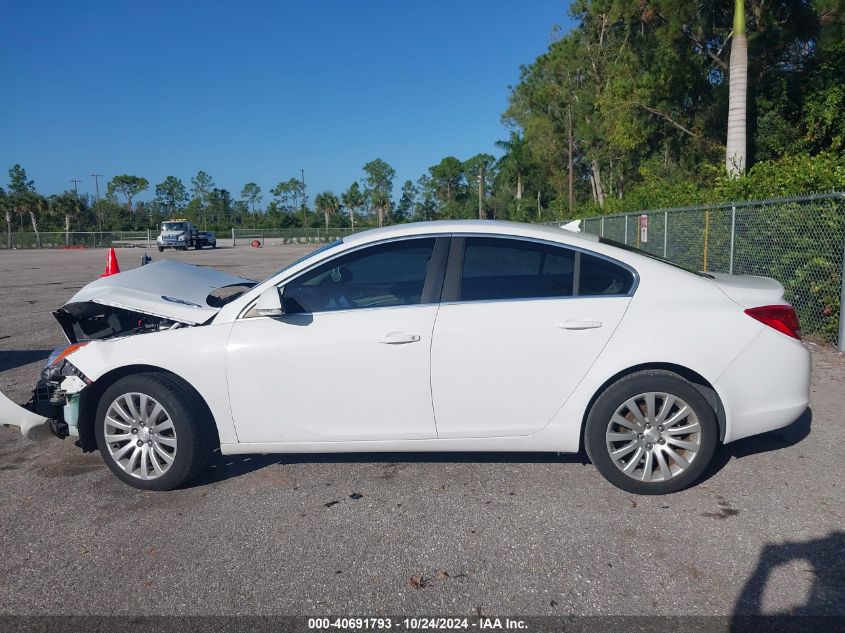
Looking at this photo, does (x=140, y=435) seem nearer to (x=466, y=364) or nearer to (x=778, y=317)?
(x=466, y=364)

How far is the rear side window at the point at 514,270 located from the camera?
13.4 ft

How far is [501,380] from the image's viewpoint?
3943 mm

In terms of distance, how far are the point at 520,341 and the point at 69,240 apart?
227ft

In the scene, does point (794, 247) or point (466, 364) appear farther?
point (794, 247)

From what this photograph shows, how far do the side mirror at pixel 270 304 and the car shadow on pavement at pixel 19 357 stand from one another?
5546mm

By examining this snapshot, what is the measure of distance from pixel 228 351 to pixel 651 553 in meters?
2.62

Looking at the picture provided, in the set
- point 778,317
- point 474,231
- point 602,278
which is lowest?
point 778,317

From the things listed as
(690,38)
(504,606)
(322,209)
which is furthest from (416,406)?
(322,209)

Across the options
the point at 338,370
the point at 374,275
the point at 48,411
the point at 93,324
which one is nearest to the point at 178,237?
the point at 93,324

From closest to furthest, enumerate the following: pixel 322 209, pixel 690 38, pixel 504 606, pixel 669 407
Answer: pixel 504 606 < pixel 669 407 < pixel 690 38 < pixel 322 209

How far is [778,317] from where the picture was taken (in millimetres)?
4027

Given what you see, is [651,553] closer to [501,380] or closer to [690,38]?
[501,380]

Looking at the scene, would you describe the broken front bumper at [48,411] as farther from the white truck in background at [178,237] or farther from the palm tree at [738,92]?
the white truck in background at [178,237]

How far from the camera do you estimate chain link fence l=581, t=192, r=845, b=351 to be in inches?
305
